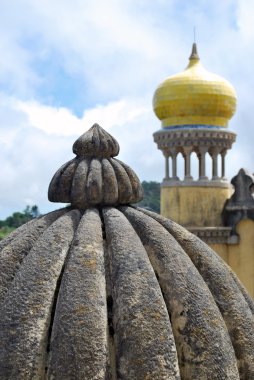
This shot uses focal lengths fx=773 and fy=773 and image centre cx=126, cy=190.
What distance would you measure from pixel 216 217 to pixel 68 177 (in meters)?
15.6

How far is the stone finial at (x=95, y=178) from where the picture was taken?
536 cm

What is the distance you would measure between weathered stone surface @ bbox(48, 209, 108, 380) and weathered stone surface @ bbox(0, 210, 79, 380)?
8 cm

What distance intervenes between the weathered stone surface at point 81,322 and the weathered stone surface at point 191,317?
0.41 m

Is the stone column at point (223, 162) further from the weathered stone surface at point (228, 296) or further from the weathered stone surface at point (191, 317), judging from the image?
the weathered stone surface at point (191, 317)

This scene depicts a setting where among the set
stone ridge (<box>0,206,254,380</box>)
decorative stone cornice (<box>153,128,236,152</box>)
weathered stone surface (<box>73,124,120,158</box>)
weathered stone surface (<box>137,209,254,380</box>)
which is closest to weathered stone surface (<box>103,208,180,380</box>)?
stone ridge (<box>0,206,254,380</box>)

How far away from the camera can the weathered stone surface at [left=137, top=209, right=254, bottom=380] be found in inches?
193

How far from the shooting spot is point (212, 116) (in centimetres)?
2052

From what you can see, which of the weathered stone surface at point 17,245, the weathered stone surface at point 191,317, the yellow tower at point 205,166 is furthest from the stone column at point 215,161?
the weathered stone surface at point 191,317

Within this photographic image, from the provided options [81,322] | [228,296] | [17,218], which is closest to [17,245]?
[81,322]

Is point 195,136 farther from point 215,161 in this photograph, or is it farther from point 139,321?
point 139,321

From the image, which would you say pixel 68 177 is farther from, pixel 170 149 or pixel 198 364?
pixel 170 149

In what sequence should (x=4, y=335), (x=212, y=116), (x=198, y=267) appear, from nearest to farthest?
(x=4, y=335)
(x=198, y=267)
(x=212, y=116)

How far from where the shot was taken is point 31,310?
4.52 meters

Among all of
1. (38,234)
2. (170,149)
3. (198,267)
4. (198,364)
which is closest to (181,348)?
(198,364)
